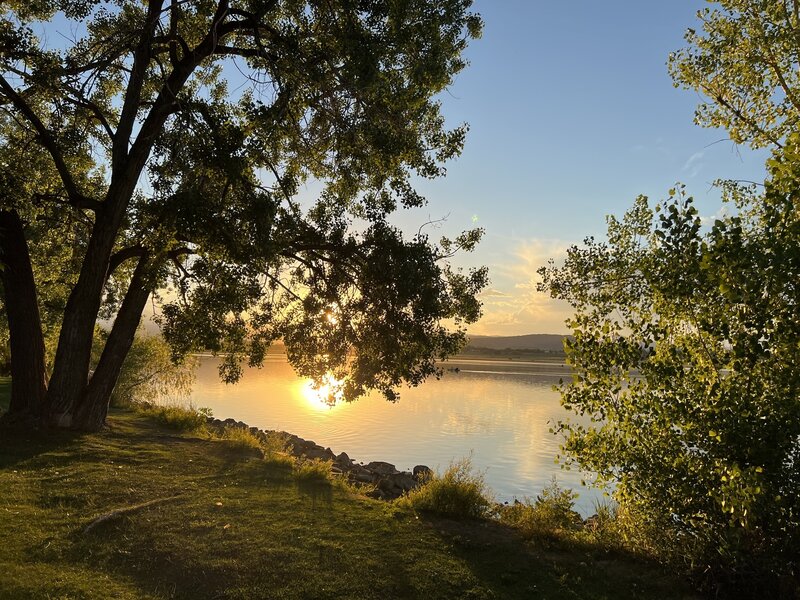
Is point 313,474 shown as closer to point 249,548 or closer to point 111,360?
point 249,548

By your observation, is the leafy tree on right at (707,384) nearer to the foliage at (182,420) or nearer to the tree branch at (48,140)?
the tree branch at (48,140)

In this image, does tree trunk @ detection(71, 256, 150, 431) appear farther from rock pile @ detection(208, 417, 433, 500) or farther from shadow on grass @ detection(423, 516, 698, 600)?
shadow on grass @ detection(423, 516, 698, 600)

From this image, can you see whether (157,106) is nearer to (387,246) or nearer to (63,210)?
(63,210)

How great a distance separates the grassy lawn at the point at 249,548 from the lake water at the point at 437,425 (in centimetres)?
481

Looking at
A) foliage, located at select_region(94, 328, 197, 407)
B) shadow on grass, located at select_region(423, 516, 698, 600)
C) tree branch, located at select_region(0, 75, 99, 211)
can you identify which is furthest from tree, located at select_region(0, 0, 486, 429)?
foliage, located at select_region(94, 328, 197, 407)

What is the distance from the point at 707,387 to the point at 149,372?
94.1 ft

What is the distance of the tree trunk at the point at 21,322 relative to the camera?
46.7 ft

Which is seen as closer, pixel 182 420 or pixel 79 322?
pixel 79 322

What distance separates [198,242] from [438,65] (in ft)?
22.7

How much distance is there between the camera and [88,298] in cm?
1395

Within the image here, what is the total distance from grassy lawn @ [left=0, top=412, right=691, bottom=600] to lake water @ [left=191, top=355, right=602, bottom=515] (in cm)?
481

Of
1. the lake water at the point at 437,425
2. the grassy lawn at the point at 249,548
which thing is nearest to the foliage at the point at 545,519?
the grassy lawn at the point at 249,548

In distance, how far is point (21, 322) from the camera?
14391mm

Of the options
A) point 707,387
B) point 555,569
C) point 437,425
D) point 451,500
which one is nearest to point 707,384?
point 707,387
